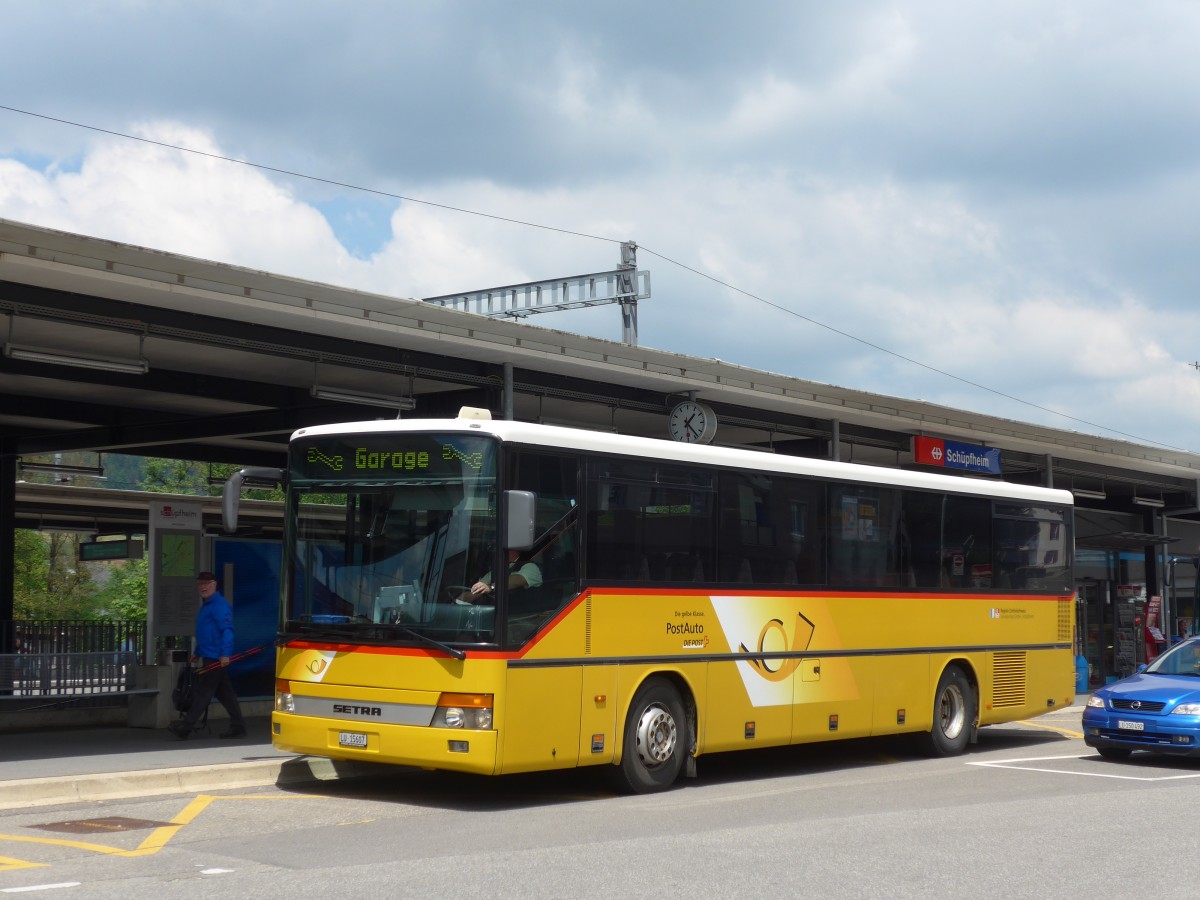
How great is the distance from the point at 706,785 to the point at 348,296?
244 inches

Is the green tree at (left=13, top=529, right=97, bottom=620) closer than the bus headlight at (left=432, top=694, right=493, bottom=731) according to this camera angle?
No

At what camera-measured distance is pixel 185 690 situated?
1650 centimetres

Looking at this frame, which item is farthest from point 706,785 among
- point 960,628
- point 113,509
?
point 113,509

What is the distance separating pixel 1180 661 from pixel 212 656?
35.5 feet

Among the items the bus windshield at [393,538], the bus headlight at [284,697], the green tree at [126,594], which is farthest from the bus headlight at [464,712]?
the green tree at [126,594]

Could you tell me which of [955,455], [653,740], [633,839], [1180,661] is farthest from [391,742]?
[955,455]

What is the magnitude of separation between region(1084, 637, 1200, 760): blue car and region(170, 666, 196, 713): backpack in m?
9.74

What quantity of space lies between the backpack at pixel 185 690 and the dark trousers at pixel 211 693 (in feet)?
0.66

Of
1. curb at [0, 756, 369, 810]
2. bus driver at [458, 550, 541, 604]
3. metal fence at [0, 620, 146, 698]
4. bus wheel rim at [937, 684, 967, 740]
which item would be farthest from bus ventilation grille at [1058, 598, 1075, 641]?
metal fence at [0, 620, 146, 698]

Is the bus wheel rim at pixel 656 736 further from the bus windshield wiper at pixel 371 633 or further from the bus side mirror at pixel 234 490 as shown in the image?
the bus side mirror at pixel 234 490

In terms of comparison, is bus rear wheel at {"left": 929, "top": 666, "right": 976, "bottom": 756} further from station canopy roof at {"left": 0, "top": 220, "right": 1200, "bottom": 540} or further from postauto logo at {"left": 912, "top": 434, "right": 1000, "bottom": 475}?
postauto logo at {"left": 912, "top": 434, "right": 1000, "bottom": 475}

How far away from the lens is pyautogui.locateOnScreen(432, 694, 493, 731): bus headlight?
1112cm

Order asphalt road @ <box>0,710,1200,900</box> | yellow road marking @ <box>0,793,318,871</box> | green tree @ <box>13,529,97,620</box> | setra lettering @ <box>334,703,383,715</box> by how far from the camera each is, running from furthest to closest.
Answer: green tree @ <box>13,529,97,620</box> → setra lettering @ <box>334,703,383,715</box> → yellow road marking @ <box>0,793,318,871</box> → asphalt road @ <box>0,710,1200,900</box>

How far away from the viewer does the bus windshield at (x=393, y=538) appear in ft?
37.3
